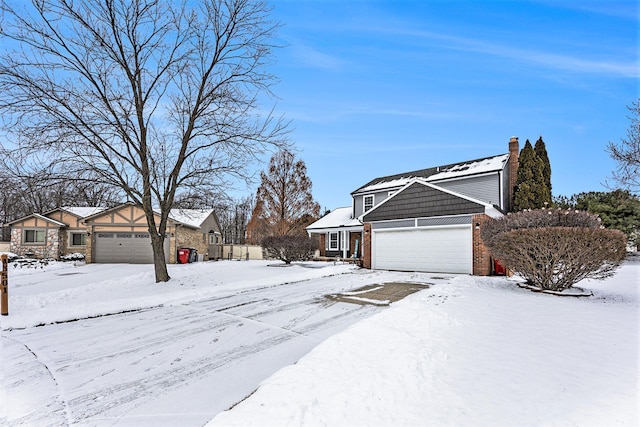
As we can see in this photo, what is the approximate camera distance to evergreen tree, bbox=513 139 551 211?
703 inches

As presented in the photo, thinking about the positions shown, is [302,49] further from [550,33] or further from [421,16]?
[550,33]

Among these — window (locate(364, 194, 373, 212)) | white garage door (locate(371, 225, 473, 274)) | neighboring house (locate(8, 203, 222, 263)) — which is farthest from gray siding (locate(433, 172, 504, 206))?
neighboring house (locate(8, 203, 222, 263))

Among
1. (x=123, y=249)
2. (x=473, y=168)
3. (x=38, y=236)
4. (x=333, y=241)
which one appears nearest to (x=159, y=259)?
(x=123, y=249)

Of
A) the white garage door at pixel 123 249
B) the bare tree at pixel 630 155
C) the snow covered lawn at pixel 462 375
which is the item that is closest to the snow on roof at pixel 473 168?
the bare tree at pixel 630 155

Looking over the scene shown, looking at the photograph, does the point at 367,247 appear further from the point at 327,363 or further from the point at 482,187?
the point at 327,363

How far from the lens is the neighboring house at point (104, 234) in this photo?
22750 mm

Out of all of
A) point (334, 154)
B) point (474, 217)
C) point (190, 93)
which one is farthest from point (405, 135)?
point (190, 93)

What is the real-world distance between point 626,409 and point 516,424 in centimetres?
110

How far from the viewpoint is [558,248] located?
858 cm

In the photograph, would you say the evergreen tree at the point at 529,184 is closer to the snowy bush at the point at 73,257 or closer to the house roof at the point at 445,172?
the house roof at the point at 445,172

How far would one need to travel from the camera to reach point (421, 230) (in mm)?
15109

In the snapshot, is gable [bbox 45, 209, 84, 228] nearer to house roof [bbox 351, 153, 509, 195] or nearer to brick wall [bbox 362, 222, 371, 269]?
house roof [bbox 351, 153, 509, 195]

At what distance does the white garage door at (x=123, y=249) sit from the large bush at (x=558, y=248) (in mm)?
20614

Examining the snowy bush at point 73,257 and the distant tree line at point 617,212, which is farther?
the snowy bush at point 73,257
